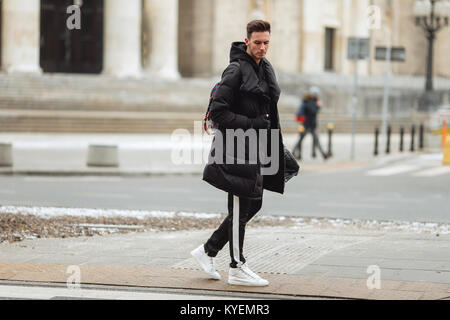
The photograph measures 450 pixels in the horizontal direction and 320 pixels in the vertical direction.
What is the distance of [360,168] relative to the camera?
22344 mm

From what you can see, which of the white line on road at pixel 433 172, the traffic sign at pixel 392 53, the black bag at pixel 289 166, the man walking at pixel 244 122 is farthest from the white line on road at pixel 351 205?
the traffic sign at pixel 392 53

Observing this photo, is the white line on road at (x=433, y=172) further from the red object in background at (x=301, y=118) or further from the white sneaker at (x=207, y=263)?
the white sneaker at (x=207, y=263)

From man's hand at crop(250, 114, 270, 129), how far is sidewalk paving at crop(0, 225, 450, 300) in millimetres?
1246

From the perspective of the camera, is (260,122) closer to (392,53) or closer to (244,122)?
(244,122)

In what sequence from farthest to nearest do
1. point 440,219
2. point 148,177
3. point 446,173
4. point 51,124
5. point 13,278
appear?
point 51,124 → point 446,173 → point 148,177 → point 440,219 → point 13,278

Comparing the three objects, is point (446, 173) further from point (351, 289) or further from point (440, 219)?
point (351, 289)

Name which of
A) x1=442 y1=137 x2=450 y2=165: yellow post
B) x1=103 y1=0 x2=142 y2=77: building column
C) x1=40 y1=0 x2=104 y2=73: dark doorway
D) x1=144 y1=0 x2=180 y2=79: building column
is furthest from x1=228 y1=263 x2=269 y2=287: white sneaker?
x1=40 y1=0 x2=104 y2=73: dark doorway

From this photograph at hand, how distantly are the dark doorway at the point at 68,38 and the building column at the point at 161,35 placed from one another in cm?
342

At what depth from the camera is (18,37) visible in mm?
44281

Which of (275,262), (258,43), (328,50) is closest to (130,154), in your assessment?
(275,262)

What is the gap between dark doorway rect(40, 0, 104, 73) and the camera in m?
50.2

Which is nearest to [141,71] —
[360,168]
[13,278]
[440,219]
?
[360,168]

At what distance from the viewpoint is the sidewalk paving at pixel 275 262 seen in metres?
7.14

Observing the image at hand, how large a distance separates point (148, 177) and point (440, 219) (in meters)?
Result: 8.35
